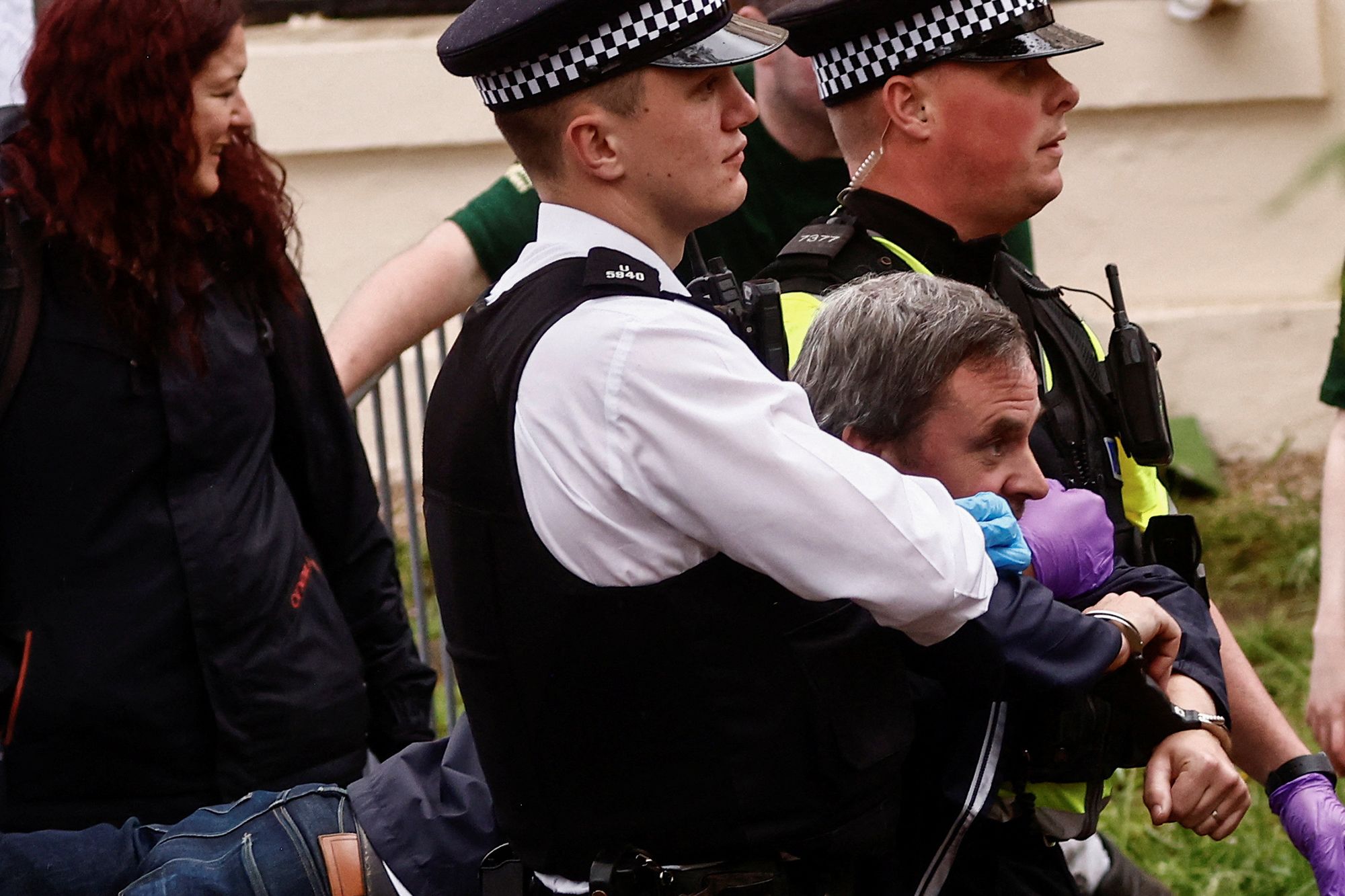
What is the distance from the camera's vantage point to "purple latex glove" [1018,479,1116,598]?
207 centimetres

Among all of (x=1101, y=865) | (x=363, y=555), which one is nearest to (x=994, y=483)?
(x=1101, y=865)

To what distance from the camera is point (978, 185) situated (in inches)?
101

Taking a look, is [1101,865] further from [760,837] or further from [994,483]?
[760,837]

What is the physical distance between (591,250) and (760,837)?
24.6 inches

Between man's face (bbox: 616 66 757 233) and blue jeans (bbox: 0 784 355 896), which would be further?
blue jeans (bbox: 0 784 355 896)

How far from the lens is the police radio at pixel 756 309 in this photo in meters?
2.01

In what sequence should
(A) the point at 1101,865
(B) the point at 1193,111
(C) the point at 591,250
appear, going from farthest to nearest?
(B) the point at 1193,111 → (A) the point at 1101,865 → (C) the point at 591,250

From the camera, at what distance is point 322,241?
6531 mm

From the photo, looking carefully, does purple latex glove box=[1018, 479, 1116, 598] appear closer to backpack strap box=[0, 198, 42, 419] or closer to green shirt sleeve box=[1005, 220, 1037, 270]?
green shirt sleeve box=[1005, 220, 1037, 270]

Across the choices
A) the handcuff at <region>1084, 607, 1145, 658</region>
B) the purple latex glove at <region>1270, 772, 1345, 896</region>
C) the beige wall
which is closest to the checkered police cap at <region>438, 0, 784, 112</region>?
the handcuff at <region>1084, 607, 1145, 658</region>

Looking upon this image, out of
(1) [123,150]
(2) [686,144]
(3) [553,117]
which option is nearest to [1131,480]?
(2) [686,144]

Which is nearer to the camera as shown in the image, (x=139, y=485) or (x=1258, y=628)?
(x=139, y=485)

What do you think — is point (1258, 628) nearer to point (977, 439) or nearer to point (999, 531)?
point (977, 439)

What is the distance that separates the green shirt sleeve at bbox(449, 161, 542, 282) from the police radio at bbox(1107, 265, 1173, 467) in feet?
4.88
